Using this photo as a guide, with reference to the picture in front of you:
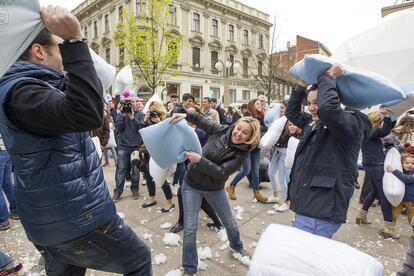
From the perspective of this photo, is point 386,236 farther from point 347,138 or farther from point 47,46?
point 47,46

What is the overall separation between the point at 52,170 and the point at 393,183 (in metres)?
3.89

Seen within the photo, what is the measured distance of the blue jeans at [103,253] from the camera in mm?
1457

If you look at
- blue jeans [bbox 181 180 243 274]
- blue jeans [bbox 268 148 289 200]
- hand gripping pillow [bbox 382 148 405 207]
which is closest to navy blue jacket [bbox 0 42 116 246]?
blue jeans [bbox 181 180 243 274]

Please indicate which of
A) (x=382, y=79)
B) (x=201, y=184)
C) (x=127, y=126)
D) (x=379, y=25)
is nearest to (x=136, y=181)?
(x=127, y=126)

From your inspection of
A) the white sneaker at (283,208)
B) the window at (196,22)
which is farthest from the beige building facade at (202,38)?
the white sneaker at (283,208)

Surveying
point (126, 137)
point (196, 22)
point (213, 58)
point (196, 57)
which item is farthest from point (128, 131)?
point (213, 58)

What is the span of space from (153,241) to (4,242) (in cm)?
182

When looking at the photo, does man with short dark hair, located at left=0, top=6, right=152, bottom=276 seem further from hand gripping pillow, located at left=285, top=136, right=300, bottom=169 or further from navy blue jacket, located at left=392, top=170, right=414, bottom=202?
navy blue jacket, located at left=392, top=170, right=414, bottom=202

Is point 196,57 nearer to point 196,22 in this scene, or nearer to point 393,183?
point 196,22

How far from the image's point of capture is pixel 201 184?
275 cm

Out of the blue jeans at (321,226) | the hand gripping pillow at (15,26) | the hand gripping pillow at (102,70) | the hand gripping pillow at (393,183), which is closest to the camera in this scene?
the hand gripping pillow at (15,26)

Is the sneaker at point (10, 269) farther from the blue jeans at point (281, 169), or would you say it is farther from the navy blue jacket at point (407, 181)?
the navy blue jacket at point (407, 181)

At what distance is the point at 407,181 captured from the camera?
3572mm

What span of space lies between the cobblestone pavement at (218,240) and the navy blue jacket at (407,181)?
58 centimetres
